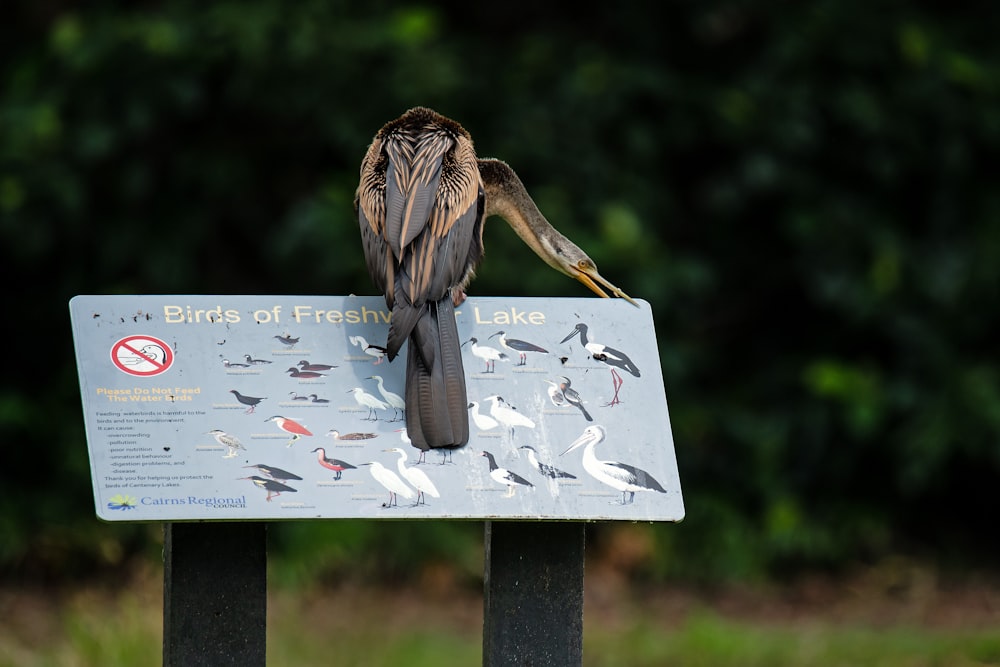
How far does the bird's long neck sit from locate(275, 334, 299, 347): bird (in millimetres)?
1061

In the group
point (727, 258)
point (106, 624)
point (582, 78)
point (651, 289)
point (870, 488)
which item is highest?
point (582, 78)

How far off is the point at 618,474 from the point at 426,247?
715 millimetres

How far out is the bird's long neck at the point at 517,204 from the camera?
11.9 feet

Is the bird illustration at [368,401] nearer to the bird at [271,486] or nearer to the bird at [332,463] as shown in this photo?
the bird at [332,463]

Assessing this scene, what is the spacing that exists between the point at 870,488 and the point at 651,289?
6.14 feet

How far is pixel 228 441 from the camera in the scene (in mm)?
2496

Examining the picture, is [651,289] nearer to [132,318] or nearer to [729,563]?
[729,563]

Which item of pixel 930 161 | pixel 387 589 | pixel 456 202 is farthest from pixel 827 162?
pixel 456 202

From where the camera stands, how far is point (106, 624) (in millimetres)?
4891

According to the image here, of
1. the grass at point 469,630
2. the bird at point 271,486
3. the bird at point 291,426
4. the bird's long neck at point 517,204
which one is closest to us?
the bird at point 271,486

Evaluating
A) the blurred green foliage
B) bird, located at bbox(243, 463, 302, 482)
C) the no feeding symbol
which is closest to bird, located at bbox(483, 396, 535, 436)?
bird, located at bbox(243, 463, 302, 482)

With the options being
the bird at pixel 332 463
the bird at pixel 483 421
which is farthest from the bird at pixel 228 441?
the bird at pixel 483 421

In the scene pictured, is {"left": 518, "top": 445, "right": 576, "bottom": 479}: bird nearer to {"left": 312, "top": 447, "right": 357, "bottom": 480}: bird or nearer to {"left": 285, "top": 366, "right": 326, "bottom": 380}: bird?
{"left": 312, "top": 447, "right": 357, "bottom": 480}: bird

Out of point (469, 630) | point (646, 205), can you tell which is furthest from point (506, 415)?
point (646, 205)
